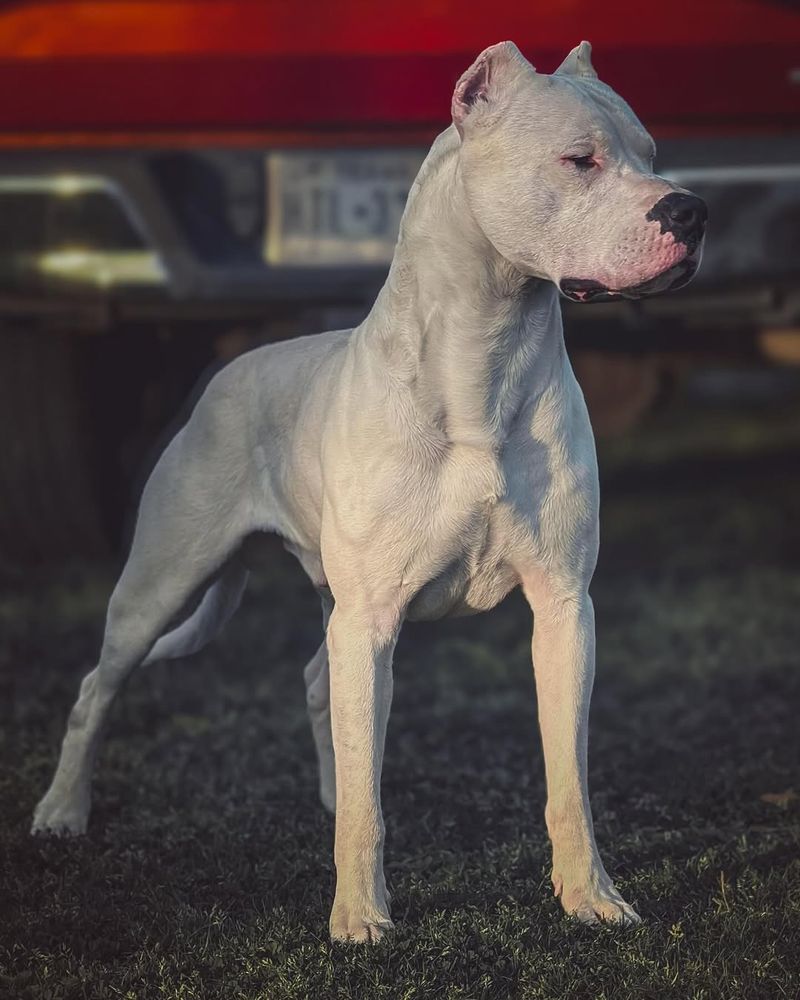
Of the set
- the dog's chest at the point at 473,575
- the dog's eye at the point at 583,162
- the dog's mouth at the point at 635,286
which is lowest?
the dog's chest at the point at 473,575

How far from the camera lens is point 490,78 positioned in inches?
117

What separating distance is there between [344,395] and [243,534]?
1.81 ft

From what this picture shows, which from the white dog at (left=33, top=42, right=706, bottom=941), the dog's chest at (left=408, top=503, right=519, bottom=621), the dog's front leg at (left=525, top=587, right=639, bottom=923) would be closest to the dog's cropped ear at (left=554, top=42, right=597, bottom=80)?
the white dog at (left=33, top=42, right=706, bottom=941)

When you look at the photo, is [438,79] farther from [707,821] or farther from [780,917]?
[780,917]

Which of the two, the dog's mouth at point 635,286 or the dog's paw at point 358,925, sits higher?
the dog's mouth at point 635,286

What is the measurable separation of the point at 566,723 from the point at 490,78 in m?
1.16

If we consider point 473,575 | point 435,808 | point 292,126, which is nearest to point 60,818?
point 435,808

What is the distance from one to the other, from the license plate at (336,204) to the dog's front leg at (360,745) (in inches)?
73.5

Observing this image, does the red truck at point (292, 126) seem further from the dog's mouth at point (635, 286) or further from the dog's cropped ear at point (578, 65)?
the dog's mouth at point (635, 286)

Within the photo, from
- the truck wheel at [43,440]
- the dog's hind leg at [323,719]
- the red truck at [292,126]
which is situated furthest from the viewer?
the truck wheel at [43,440]

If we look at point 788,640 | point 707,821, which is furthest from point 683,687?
point 707,821

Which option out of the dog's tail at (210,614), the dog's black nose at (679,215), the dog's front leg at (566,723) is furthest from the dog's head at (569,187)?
the dog's tail at (210,614)

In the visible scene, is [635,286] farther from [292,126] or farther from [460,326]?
[292,126]

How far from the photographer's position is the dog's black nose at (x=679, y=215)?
278 centimetres
